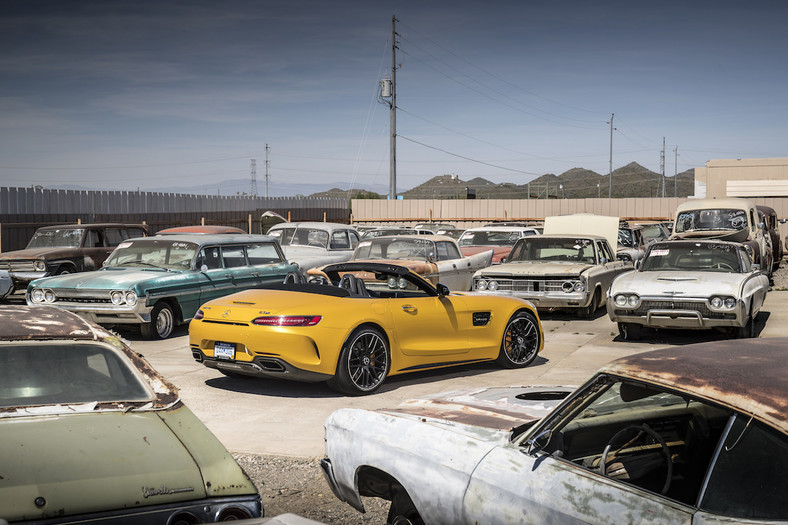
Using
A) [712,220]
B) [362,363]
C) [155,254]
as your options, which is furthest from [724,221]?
[362,363]

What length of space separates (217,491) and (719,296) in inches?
374

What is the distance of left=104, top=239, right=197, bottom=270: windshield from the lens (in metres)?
13.2

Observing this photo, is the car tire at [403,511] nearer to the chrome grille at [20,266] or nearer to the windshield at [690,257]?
the windshield at [690,257]

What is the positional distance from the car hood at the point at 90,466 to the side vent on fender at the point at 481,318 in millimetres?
6006

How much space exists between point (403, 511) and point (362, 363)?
4468 mm

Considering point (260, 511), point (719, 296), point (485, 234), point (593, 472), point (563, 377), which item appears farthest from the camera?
point (485, 234)

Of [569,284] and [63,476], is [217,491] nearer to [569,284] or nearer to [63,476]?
[63,476]

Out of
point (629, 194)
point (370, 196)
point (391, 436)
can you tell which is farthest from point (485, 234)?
point (629, 194)

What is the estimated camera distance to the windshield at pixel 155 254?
13.2m

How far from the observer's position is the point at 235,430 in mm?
7223

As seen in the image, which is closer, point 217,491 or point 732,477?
point 732,477

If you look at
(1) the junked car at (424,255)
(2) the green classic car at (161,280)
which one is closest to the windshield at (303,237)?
(1) the junked car at (424,255)

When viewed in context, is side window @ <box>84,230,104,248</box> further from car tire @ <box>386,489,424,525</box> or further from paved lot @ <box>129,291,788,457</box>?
car tire @ <box>386,489,424,525</box>

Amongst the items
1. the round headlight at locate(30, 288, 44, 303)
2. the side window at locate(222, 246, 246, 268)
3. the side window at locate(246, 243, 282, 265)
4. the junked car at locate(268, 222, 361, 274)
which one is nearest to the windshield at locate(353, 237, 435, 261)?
the side window at locate(246, 243, 282, 265)
